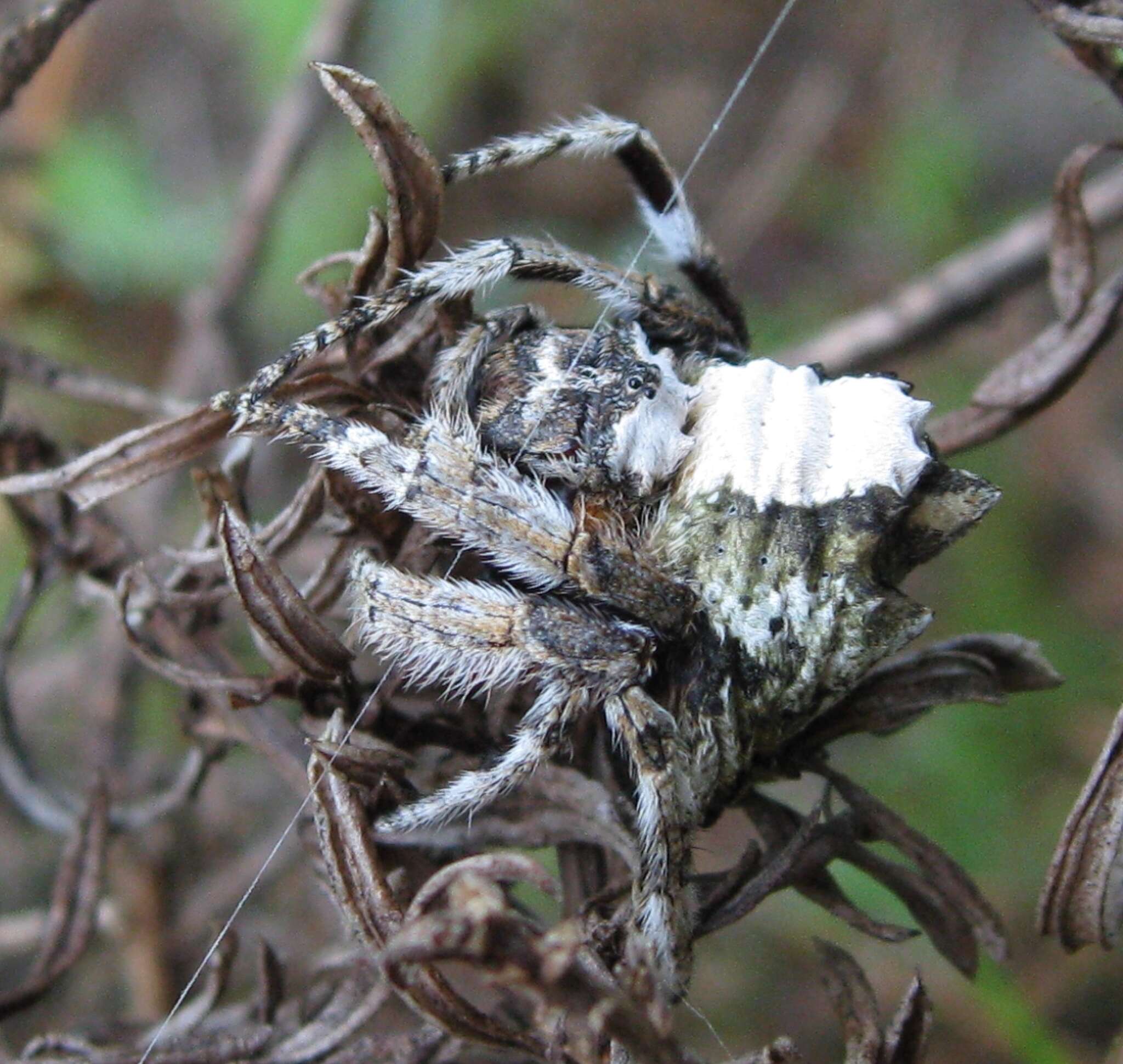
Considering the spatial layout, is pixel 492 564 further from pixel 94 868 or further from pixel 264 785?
pixel 264 785

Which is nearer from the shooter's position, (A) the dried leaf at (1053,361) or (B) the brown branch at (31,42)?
(A) the dried leaf at (1053,361)

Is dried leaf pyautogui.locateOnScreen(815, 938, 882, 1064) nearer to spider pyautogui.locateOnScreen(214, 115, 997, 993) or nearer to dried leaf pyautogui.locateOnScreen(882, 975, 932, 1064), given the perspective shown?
dried leaf pyautogui.locateOnScreen(882, 975, 932, 1064)

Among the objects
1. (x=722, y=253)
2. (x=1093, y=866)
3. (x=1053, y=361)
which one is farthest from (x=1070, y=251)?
(x=722, y=253)

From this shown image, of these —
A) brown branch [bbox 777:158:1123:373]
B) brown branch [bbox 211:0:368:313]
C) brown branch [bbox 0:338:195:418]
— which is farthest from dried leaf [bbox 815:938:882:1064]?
brown branch [bbox 211:0:368:313]

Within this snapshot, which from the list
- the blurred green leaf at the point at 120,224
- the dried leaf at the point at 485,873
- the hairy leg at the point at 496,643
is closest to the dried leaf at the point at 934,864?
the hairy leg at the point at 496,643

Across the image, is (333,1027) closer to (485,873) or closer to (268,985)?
(268,985)

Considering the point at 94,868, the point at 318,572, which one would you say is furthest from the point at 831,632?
the point at 94,868

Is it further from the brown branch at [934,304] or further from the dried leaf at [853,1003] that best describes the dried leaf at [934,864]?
the brown branch at [934,304]
